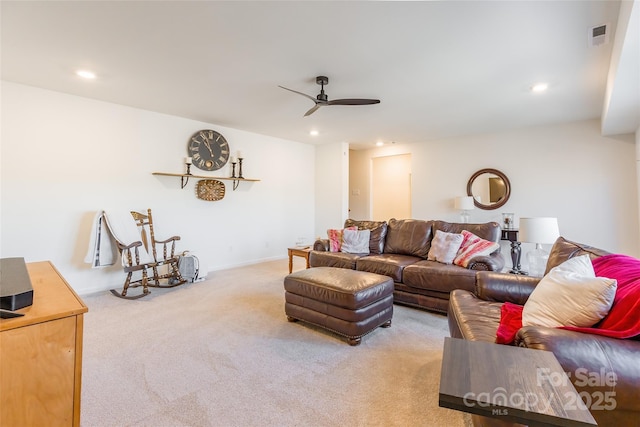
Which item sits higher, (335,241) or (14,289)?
(14,289)

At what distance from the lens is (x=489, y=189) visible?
5293 millimetres

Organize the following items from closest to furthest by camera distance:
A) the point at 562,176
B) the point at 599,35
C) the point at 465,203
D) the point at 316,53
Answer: the point at 599,35
the point at 316,53
the point at 562,176
the point at 465,203

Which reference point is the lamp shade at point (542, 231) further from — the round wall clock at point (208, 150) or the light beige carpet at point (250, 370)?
the round wall clock at point (208, 150)

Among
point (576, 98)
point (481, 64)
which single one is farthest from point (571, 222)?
point (481, 64)

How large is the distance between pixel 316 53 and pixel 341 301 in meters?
2.13

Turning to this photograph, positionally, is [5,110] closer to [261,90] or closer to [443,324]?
[261,90]

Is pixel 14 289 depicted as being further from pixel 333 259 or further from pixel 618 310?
pixel 333 259

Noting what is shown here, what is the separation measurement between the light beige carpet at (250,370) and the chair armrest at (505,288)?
23.0 inches

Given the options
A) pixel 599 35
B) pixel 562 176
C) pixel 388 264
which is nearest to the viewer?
pixel 599 35

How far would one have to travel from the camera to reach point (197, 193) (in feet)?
15.8

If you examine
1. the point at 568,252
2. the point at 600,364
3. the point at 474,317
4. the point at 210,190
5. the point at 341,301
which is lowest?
the point at 341,301

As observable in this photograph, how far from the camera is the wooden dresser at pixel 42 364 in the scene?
34.6 inches

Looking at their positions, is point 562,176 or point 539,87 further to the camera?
point 562,176

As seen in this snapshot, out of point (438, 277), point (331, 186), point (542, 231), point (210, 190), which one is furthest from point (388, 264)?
point (331, 186)
